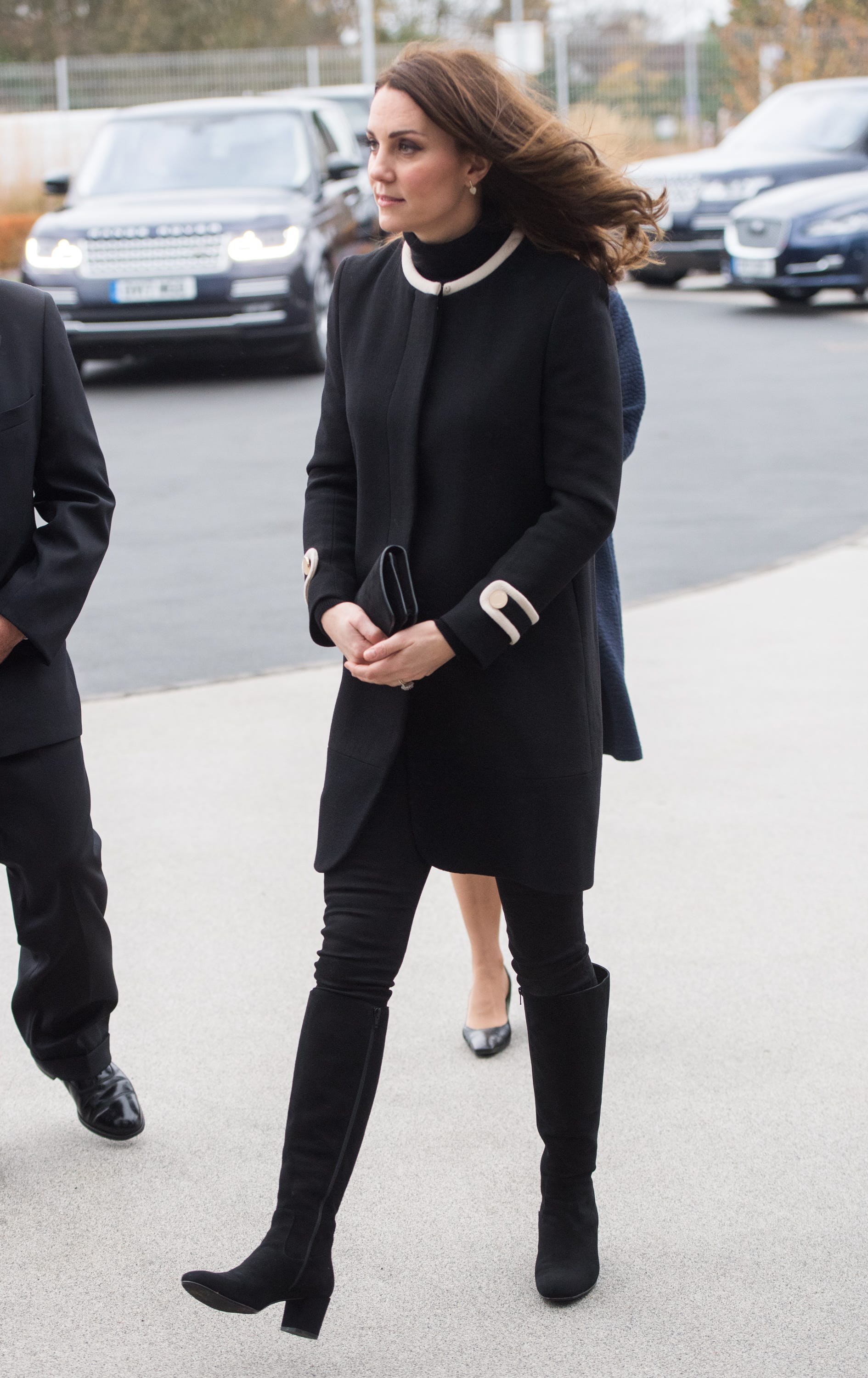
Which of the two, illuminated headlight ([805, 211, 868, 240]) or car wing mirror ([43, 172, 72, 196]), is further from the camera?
illuminated headlight ([805, 211, 868, 240])

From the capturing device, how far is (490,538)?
2.39 m

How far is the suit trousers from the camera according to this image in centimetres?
275

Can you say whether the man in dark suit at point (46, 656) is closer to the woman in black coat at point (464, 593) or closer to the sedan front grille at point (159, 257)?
the woman in black coat at point (464, 593)

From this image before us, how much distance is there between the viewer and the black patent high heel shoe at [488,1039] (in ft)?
10.8

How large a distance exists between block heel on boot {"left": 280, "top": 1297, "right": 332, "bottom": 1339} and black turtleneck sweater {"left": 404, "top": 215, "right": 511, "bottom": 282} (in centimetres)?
146

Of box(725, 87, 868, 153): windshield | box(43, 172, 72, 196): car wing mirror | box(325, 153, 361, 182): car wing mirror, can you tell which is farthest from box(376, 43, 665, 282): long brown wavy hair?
box(725, 87, 868, 153): windshield

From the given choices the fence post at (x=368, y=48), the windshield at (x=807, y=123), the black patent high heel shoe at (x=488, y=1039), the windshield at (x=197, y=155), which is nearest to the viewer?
the black patent high heel shoe at (x=488, y=1039)

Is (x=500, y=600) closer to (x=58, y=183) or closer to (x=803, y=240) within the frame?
(x=58, y=183)

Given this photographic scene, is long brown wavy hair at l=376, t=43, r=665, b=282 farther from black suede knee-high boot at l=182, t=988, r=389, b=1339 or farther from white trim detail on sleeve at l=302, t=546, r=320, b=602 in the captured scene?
black suede knee-high boot at l=182, t=988, r=389, b=1339

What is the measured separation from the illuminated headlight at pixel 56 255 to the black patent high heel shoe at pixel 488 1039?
928cm

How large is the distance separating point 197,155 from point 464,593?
11.1m

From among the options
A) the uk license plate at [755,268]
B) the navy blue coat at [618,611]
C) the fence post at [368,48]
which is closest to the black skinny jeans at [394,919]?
the navy blue coat at [618,611]

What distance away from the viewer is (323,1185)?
2.32m

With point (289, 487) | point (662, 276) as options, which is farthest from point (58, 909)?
point (662, 276)
